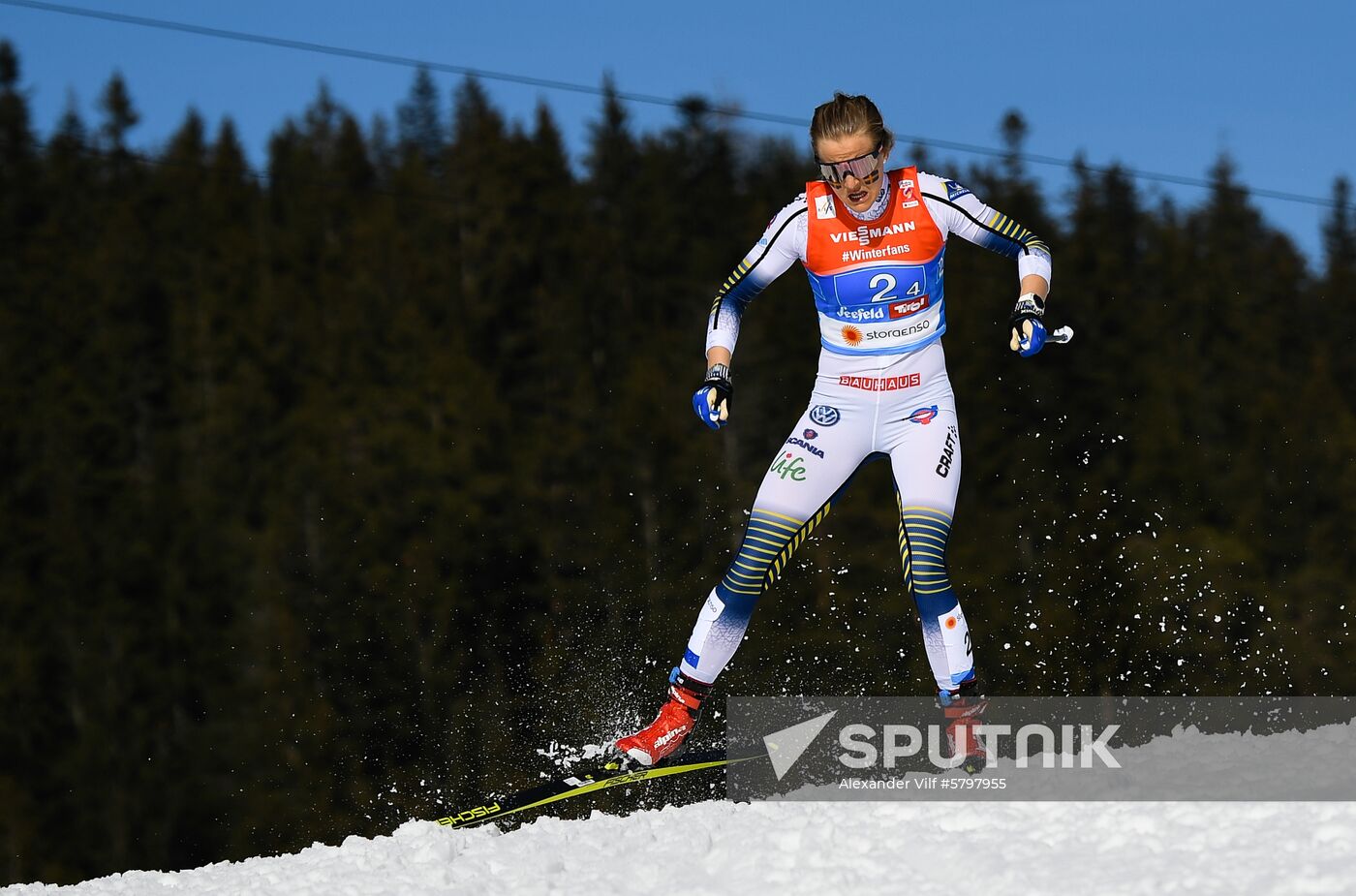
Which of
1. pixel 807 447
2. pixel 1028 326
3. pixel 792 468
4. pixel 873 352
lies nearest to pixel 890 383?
pixel 873 352

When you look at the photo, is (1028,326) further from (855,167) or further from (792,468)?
(792,468)

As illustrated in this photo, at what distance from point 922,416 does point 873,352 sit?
1.19 feet

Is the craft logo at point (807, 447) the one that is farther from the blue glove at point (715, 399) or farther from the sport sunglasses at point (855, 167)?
the sport sunglasses at point (855, 167)

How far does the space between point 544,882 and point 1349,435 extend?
181ft

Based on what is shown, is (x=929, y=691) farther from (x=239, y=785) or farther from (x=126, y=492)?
(x=126, y=492)

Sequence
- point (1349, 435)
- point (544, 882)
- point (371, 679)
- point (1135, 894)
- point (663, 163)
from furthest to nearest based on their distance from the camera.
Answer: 1. point (663, 163)
2. point (1349, 435)
3. point (371, 679)
4. point (544, 882)
5. point (1135, 894)

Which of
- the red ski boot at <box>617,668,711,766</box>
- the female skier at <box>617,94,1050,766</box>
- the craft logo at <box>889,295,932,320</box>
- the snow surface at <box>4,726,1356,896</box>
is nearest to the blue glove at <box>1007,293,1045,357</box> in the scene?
the female skier at <box>617,94,1050,766</box>

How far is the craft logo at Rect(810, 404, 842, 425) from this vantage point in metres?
6.39

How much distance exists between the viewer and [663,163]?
5838cm

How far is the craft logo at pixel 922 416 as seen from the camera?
20.7 feet

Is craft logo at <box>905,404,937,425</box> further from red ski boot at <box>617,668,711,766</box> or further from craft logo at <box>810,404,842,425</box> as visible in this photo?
red ski boot at <box>617,668,711,766</box>

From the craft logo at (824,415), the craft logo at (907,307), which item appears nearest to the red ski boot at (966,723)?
the craft logo at (824,415)

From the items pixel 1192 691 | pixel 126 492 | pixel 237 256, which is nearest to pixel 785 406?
pixel 1192 691

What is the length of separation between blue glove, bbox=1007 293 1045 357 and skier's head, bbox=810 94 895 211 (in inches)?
31.5
